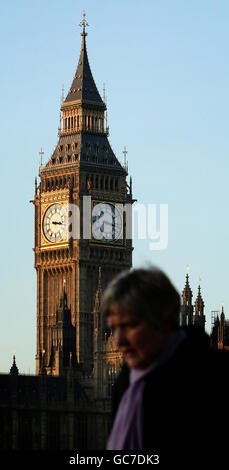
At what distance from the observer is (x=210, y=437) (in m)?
11.5

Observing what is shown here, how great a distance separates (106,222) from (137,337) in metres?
144

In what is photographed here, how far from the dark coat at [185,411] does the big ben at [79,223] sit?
13676cm

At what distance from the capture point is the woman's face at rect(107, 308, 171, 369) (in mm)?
11727

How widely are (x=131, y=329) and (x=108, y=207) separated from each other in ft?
473

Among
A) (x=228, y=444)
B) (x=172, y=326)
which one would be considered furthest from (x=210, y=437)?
(x=172, y=326)

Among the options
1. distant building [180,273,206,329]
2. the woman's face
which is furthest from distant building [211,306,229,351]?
the woman's face

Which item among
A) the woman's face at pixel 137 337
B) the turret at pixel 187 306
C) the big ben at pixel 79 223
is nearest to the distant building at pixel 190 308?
the turret at pixel 187 306

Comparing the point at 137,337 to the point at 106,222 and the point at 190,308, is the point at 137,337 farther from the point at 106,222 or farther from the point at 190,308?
the point at 106,222

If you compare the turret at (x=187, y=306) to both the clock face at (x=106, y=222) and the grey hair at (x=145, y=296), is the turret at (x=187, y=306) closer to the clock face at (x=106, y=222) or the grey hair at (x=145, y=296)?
the clock face at (x=106, y=222)

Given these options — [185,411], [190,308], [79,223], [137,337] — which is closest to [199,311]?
[190,308]

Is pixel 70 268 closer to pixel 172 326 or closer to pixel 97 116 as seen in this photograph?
pixel 97 116

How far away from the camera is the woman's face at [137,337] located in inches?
462

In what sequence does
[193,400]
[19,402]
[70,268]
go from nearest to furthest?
1. [193,400]
2. [19,402]
3. [70,268]

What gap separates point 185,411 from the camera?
11500 millimetres
